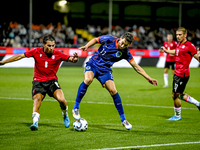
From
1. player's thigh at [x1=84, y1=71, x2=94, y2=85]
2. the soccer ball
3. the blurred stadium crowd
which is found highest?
the blurred stadium crowd

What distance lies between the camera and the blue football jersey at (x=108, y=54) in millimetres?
7289

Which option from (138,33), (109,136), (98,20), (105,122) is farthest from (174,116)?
(98,20)

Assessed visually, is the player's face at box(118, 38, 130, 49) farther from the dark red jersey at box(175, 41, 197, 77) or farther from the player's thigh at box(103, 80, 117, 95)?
the dark red jersey at box(175, 41, 197, 77)

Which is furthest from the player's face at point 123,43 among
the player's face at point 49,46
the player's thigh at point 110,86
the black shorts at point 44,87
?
the black shorts at point 44,87

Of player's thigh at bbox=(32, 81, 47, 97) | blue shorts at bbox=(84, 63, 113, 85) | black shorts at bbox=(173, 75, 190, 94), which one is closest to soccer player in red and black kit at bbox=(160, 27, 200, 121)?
black shorts at bbox=(173, 75, 190, 94)

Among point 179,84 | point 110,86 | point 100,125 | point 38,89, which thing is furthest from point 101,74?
point 179,84

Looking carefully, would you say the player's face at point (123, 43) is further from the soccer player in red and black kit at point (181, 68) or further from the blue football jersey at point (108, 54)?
the soccer player in red and black kit at point (181, 68)

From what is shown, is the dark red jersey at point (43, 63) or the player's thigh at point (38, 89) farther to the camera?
the dark red jersey at point (43, 63)

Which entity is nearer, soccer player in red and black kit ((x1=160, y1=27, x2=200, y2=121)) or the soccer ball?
the soccer ball

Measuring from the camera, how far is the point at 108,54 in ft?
24.1

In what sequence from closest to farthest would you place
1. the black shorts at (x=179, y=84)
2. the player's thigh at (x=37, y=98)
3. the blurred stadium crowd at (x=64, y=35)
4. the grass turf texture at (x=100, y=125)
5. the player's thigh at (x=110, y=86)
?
A: the grass turf texture at (x=100, y=125), the player's thigh at (x=37, y=98), the player's thigh at (x=110, y=86), the black shorts at (x=179, y=84), the blurred stadium crowd at (x=64, y=35)

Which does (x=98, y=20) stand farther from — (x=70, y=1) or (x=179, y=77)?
(x=179, y=77)

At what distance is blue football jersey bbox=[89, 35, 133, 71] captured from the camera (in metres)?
7.29

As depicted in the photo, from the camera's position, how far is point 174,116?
845 cm
